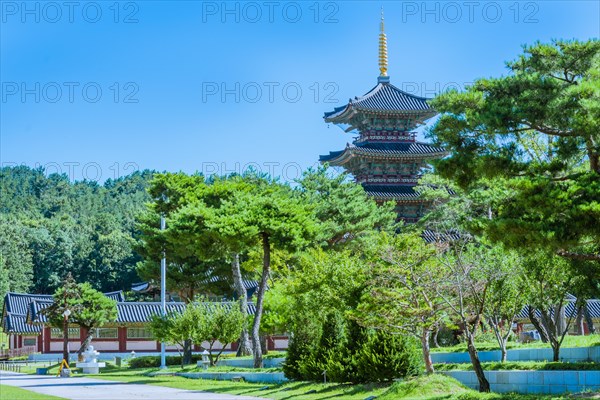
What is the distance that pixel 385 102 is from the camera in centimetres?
5722

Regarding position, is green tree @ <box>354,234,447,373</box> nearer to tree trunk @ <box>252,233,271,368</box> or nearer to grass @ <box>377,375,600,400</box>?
grass @ <box>377,375,600,400</box>

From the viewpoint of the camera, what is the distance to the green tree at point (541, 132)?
14961 mm

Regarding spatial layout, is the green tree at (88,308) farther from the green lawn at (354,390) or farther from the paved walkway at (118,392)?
the green lawn at (354,390)

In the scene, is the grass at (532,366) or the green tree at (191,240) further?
the green tree at (191,240)

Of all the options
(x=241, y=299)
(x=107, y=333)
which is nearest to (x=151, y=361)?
(x=241, y=299)

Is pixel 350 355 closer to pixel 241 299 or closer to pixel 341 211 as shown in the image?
pixel 241 299

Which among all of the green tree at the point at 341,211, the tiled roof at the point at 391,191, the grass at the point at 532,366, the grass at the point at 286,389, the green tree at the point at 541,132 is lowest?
the grass at the point at 286,389

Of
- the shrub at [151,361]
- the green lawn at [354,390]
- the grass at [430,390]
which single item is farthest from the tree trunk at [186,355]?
the grass at [430,390]

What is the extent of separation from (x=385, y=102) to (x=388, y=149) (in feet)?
11.5

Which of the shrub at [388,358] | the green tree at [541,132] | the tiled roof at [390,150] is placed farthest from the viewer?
the tiled roof at [390,150]

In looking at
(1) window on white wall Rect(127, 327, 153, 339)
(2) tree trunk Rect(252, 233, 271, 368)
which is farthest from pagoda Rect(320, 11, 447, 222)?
(2) tree trunk Rect(252, 233, 271, 368)

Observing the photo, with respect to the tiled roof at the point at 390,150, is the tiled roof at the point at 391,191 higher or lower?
lower

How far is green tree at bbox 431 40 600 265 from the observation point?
15.0 meters

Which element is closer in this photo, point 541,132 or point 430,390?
point 541,132
